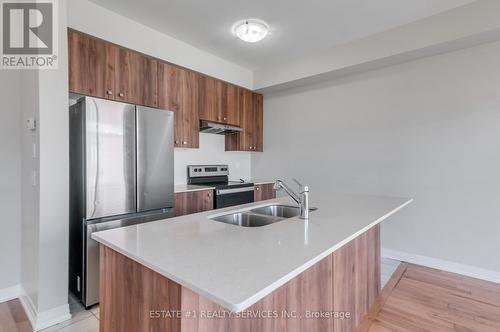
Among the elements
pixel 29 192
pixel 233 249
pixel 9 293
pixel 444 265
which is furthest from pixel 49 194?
pixel 444 265

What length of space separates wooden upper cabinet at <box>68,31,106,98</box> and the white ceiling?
41 centimetres

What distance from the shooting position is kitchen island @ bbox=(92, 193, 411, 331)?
2.82 ft

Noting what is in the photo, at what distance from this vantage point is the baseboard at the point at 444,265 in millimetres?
2733

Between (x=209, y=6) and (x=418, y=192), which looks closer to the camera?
(x=209, y=6)

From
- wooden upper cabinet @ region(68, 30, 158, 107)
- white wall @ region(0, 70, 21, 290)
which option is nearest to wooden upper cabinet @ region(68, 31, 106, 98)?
wooden upper cabinet @ region(68, 30, 158, 107)

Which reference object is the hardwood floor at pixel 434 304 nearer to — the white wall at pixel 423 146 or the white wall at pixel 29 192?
the white wall at pixel 423 146

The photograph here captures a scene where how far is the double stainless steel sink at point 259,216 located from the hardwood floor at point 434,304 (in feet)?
3.30

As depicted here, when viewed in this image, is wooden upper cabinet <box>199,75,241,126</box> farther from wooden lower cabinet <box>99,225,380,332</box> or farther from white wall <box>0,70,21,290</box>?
wooden lower cabinet <box>99,225,380,332</box>

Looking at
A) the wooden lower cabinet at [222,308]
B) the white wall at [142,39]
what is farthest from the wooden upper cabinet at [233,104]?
the wooden lower cabinet at [222,308]

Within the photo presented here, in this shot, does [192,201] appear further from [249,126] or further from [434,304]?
[434,304]

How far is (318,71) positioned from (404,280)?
2710 millimetres

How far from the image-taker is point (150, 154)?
256cm

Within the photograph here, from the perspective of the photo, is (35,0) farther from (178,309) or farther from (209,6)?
(178,309)

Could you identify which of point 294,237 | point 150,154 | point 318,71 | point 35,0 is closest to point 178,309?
point 294,237
